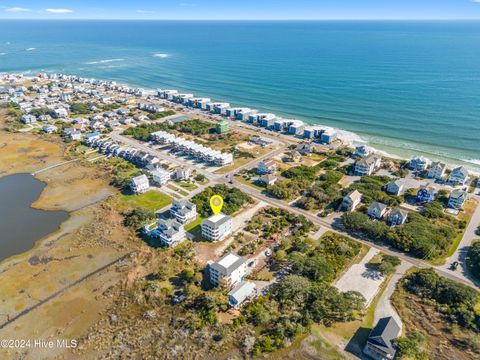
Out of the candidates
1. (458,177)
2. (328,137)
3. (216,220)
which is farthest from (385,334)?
(328,137)

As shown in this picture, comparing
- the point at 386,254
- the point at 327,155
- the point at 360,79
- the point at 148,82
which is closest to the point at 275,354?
the point at 386,254

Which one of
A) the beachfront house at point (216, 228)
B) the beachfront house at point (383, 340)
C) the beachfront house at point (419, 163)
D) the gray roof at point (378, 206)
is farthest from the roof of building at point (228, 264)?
the beachfront house at point (419, 163)

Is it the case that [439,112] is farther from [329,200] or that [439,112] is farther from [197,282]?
[197,282]

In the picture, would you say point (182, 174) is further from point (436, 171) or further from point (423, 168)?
point (436, 171)

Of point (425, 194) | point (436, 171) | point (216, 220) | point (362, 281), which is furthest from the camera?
point (436, 171)

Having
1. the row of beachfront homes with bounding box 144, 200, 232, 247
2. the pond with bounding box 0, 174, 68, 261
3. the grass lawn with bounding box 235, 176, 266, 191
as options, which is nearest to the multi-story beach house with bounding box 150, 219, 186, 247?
the row of beachfront homes with bounding box 144, 200, 232, 247

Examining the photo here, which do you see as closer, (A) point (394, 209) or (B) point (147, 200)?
(A) point (394, 209)
